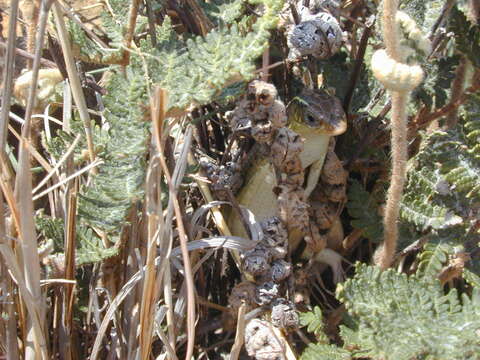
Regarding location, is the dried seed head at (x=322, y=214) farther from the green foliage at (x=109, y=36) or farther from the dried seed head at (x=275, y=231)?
the green foliage at (x=109, y=36)

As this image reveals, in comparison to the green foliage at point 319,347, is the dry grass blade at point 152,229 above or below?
above

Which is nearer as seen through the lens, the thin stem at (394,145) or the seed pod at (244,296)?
the thin stem at (394,145)

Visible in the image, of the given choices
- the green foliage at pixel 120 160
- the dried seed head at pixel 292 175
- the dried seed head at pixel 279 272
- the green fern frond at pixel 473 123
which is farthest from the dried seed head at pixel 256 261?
the green fern frond at pixel 473 123

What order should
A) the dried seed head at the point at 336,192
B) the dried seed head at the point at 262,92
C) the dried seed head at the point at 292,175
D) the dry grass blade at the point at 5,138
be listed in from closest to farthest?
the dry grass blade at the point at 5,138, the dried seed head at the point at 262,92, the dried seed head at the point at 292,175, the dried seed head at the point at 336,192

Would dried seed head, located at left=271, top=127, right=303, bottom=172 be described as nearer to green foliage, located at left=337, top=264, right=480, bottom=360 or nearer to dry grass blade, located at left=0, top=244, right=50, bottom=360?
green foliage, located at left=337, top=264, right=480, bottom=360

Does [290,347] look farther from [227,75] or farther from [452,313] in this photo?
[227,75]

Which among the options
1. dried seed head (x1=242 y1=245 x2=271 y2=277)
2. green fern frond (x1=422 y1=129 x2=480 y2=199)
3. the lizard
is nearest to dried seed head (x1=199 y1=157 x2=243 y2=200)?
the lizard

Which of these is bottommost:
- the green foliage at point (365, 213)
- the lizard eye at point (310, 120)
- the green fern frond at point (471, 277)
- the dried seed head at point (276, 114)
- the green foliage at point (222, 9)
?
the green fern frond at point (471, 277)
